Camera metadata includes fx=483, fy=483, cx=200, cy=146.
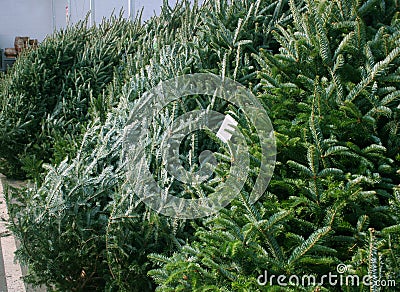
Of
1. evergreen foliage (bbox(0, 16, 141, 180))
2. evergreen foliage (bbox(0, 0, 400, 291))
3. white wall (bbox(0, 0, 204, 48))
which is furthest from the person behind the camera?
white wall (bbox(0, 0, 204, 48))

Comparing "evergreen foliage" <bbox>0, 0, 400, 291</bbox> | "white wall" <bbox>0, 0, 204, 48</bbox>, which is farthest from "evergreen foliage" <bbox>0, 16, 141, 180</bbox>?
"white wall" <bbox>0, 0, 204, 48</bbox>

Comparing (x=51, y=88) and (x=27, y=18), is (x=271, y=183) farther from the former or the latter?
(x=27, y=18)

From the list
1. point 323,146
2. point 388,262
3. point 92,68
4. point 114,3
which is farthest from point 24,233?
point 114,3

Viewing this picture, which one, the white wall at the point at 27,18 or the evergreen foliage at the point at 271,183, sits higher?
the white wall at the point at 27,18

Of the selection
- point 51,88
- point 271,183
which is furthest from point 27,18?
point 271,183

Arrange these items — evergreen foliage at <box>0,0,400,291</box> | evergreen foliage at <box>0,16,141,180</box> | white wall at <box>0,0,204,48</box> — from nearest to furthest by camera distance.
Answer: evergreen foliage at <box>0,0,400,291</box> < evergreen foliage at <box>0,16,141,180</box> < white wall at <box>0,0,204,48</box>

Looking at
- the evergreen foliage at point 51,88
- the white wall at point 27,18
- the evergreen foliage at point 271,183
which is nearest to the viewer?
the evergreen foliage at point 271,183

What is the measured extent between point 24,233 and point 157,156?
90 centimetres

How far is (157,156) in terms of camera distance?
2.92m

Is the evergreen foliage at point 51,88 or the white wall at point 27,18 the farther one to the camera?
the white wall at point 27,18

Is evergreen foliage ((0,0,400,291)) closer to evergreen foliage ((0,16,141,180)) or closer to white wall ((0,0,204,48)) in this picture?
evergreen foliage ((0,16,141,180))

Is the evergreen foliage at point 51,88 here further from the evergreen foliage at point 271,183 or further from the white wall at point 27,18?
the white wall at point 27,18

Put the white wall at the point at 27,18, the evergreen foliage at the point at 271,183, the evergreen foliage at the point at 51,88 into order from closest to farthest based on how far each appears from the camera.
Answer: the evergreen foliage at the point at 271,183 → the evergreen foliage at the point at 51,88 → the white wall at the point at 27,18

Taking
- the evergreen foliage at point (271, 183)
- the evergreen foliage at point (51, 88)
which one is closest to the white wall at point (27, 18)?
the evergreen foliage at point (51, 88)
